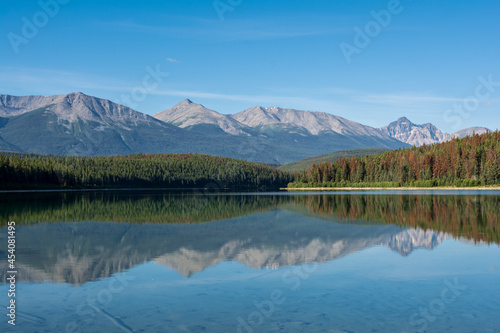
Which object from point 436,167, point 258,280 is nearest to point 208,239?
point 258,280

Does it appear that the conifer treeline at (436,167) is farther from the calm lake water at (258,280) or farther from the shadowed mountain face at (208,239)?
the calm lake water at (258,280)

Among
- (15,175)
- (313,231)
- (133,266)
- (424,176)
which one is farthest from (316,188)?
(133,266)

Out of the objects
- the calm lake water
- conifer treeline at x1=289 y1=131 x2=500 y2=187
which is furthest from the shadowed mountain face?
conifer treeline at x1=289 y1=131 x2=500 y2=187

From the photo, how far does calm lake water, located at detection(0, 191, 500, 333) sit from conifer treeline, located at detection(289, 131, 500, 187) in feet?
403

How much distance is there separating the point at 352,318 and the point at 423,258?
37.6 ft

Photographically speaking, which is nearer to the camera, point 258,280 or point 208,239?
point 258,280

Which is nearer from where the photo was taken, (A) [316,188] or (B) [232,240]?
(B) [232,240]

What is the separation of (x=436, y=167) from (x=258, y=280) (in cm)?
16145

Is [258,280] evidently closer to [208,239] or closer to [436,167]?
[208,239]

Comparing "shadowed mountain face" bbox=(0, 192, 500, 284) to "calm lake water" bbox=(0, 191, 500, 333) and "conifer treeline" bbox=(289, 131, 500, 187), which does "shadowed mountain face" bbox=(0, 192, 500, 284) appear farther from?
"conifer treeline" bbox=(289, 131, 500, 187)

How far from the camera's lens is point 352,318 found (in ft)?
45.5

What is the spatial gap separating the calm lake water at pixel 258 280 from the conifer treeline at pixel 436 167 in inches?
4833

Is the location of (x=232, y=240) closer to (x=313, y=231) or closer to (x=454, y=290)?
(x=313, y=231)

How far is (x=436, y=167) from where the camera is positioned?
165m
